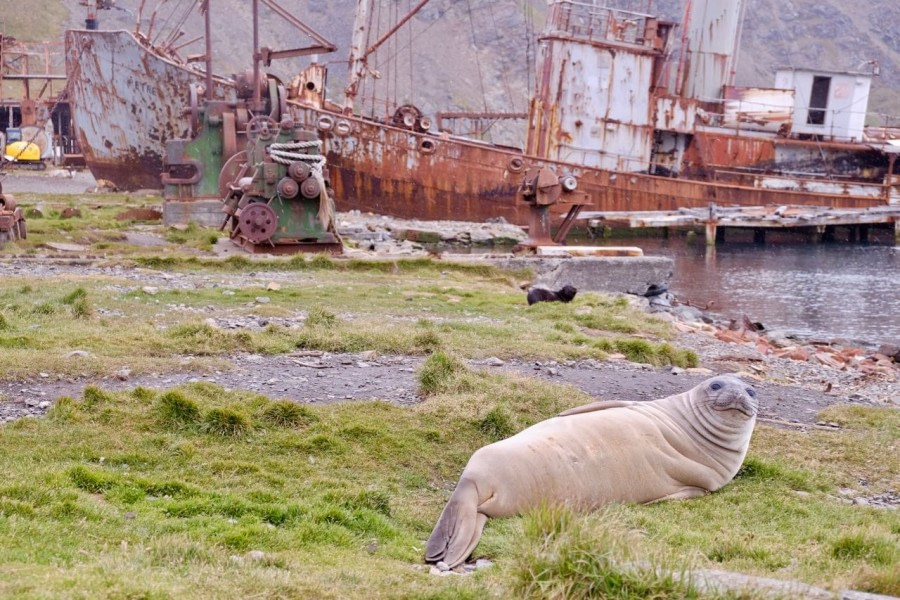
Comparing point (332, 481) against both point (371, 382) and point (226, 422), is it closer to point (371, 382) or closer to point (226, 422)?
point (226, 422)

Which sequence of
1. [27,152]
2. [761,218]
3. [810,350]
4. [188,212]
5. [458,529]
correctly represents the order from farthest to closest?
[27,152] → [761,218] → [188,212] → [810,350] → [458,529]

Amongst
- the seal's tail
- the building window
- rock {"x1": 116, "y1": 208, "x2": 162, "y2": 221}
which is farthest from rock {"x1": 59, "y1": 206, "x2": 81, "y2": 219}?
the building window

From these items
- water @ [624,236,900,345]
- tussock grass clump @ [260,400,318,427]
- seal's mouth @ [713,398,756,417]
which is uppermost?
seal's mouth @ [713,398,756,417]

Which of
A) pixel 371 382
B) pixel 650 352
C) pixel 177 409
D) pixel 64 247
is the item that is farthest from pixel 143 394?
pixel 64 247

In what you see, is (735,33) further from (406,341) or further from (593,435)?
(593,435)

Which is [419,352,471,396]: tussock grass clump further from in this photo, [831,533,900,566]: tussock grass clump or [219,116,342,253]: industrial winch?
[219,116,342,253]: industrial winch

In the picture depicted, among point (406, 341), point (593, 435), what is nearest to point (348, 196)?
point (406, 341)

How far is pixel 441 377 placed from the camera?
8805mm

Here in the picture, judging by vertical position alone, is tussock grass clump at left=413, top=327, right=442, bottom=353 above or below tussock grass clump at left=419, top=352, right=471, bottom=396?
below

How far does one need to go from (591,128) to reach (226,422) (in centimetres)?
3321

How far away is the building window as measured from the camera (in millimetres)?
42844

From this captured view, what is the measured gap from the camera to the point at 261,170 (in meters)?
17.8

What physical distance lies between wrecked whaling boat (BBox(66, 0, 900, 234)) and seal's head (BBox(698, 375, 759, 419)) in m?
20.1

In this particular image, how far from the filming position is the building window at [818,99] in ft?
141
